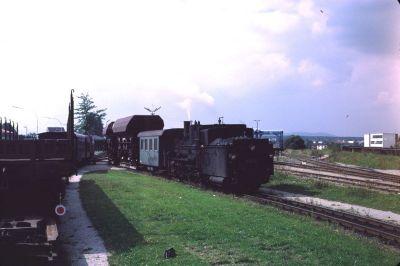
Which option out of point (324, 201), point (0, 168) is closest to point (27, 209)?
point (0, 168)

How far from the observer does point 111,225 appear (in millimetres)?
13281

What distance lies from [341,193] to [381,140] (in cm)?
6722

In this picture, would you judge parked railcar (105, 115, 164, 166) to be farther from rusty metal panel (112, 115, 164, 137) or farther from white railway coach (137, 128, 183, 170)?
white railway coach (137, 128, 183, 170)

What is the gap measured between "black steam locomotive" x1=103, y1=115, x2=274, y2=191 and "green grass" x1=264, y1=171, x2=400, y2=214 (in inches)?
113

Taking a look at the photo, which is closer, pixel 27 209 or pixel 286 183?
pixel 27 209

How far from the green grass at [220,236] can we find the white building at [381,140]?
59.6 meters

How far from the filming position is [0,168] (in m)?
10.8

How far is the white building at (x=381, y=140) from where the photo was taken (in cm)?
7796

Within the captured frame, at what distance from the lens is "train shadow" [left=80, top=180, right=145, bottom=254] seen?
438 inches

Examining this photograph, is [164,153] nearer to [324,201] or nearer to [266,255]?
[324,201]

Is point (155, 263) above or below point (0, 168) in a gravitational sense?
below

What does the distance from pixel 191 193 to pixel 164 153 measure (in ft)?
31.9

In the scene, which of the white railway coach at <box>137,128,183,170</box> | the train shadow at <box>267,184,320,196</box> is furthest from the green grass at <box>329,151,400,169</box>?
the white railway coach at <box>137,128,183,170</box>

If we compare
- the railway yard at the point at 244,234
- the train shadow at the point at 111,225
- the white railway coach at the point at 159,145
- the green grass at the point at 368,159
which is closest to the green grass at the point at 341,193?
the railway yard at the point at 244,234
